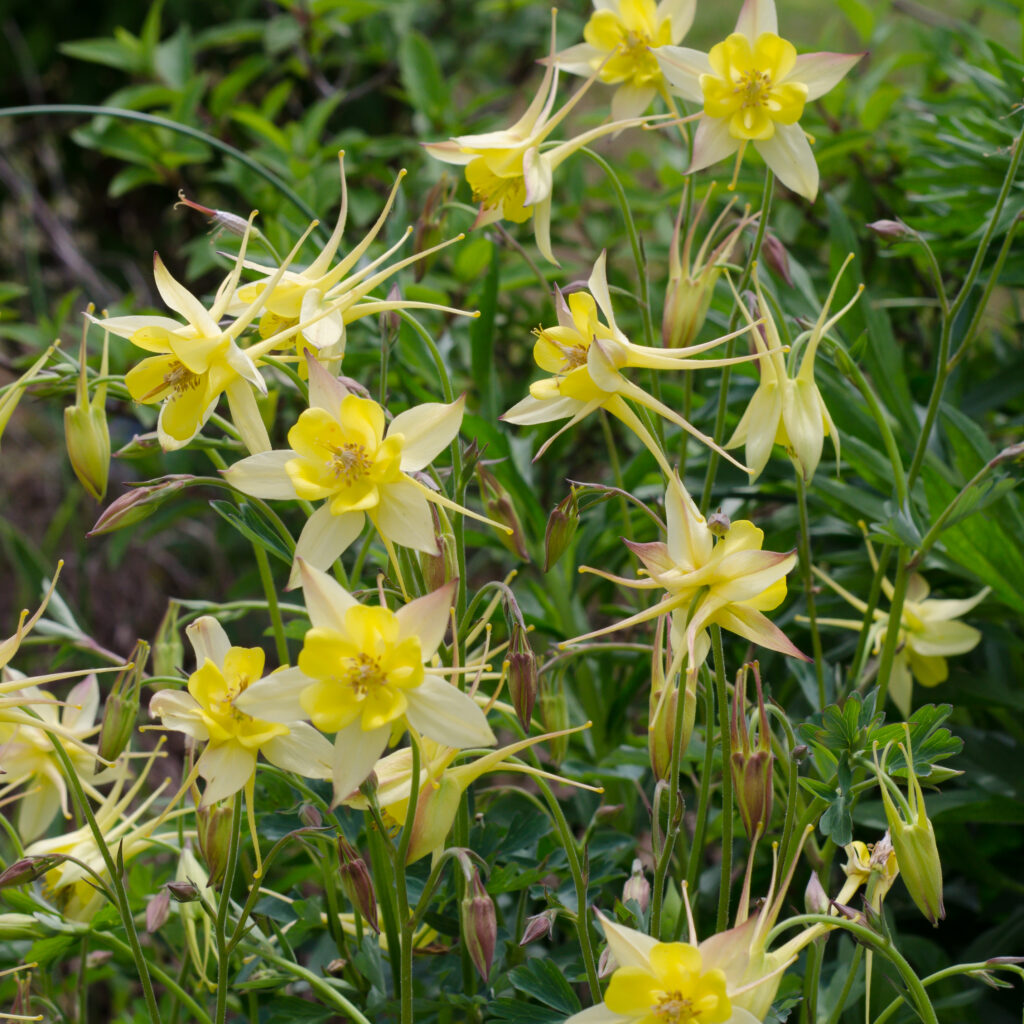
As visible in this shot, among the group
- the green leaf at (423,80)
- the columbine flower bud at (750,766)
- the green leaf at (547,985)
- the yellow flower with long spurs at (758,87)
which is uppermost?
the yellow flower with long spurs at (758,87)

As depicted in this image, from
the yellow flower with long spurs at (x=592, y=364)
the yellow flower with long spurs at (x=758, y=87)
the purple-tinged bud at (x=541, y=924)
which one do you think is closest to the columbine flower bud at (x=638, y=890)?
the purple-tinged bud at (x=541, y=924)

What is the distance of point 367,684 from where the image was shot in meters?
0.62

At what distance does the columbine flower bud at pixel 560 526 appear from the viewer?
30.5 inches

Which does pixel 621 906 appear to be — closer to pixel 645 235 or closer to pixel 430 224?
pixel 430 224

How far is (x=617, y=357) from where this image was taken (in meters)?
0.72

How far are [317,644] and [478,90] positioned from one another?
7.31 ft

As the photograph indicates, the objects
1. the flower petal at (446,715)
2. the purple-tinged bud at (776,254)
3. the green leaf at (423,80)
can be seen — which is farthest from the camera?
the green leaf at (423,80)

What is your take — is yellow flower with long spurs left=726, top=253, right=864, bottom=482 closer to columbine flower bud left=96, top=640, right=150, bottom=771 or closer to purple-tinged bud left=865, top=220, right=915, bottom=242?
purple-tinged bud left=865, top=220, right=915, bottom=242

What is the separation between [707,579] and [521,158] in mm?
384

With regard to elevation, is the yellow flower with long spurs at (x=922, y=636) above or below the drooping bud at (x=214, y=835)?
below

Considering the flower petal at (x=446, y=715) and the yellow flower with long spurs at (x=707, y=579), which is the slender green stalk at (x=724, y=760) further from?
the flower petal at (x=446, y=715)

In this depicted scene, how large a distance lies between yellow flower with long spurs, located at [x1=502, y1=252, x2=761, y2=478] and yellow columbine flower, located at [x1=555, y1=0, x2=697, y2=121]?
34cm

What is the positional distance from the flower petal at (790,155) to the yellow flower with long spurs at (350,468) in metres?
0.37

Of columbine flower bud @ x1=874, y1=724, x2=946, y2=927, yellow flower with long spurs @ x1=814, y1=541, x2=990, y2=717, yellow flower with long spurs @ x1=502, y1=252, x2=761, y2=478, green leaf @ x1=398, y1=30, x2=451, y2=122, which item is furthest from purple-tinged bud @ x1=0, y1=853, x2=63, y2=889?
green leaf @ x1=398, y1=30, x2=451, y2=122
